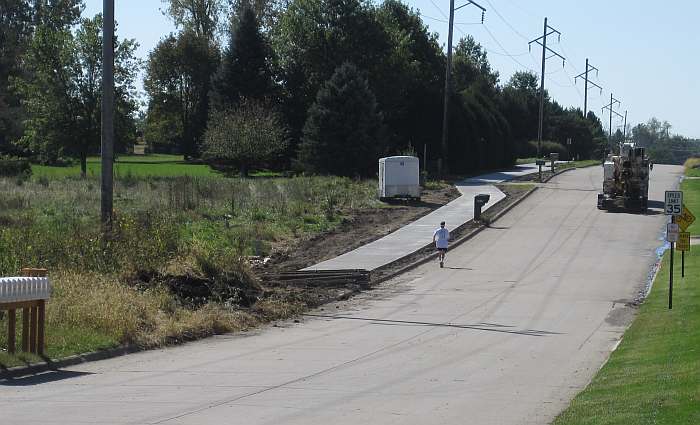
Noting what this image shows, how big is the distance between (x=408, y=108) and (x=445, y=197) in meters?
21.7

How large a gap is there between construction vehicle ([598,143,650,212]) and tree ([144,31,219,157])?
50561 mm

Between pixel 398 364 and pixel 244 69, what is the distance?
61831 mm

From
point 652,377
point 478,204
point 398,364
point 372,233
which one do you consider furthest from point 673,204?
point 478,204

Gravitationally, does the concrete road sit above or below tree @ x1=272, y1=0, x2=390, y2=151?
below

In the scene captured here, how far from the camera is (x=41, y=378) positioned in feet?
48.5

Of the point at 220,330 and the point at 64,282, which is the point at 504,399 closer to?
the point at 220,330

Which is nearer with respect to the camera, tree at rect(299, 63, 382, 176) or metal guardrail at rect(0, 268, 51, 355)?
metal guardrail at rect(0, 268, 51, 355)

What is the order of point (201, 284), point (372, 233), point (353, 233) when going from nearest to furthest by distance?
1. point (201, 284)
2. point (353, 233)
3. point (372, 233)

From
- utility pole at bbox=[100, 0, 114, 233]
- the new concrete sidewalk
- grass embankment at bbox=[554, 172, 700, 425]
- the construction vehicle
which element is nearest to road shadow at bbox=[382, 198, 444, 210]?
the new concrete sidewalk

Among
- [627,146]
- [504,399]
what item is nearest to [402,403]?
[504,399]

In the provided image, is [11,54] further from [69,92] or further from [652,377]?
[652,377]

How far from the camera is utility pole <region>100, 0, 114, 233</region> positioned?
22.7m

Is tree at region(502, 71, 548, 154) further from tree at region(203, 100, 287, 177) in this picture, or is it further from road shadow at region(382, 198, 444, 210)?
road shadow at region(382, 198, 444, 210)

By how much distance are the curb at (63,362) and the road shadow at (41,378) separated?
0.44 feet
